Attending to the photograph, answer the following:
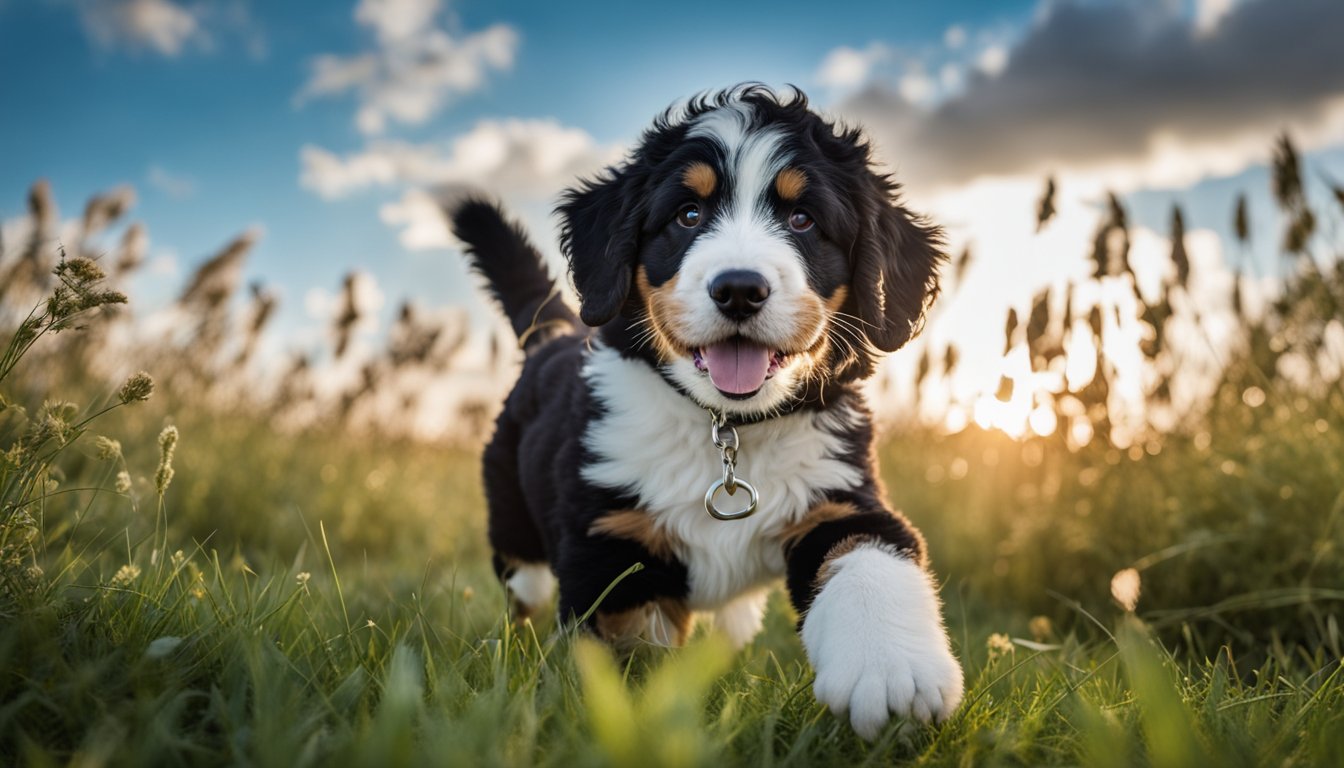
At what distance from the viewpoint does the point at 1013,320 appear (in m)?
4.02

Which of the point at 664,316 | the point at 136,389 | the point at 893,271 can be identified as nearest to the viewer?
the point at 136,389

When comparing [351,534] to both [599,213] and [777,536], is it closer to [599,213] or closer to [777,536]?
[599,213]

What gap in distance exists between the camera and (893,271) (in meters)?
2.96

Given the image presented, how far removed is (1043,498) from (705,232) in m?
2.75

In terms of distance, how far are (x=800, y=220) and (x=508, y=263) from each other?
162cm

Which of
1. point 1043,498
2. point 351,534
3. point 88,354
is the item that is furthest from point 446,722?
point 88,354

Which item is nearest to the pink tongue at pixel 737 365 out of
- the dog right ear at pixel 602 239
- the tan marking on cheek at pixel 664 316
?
the tan marking on cheek at pixel 664 316

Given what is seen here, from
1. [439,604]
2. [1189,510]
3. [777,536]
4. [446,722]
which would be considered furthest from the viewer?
[1189,510]

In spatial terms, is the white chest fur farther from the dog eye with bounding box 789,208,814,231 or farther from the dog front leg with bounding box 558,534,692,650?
the dog eye with bounding box 789,208,814,231

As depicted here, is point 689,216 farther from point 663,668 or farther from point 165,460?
point 165,460

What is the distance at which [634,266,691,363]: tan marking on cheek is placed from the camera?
257 cm

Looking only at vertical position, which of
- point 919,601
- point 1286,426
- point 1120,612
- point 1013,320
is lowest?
point 1120,612

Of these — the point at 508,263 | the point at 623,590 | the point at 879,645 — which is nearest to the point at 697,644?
the point at 879,645

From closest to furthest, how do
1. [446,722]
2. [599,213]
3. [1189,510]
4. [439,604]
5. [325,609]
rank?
[446,722], [325,609], [599,213], [439,604], [1189,510]
